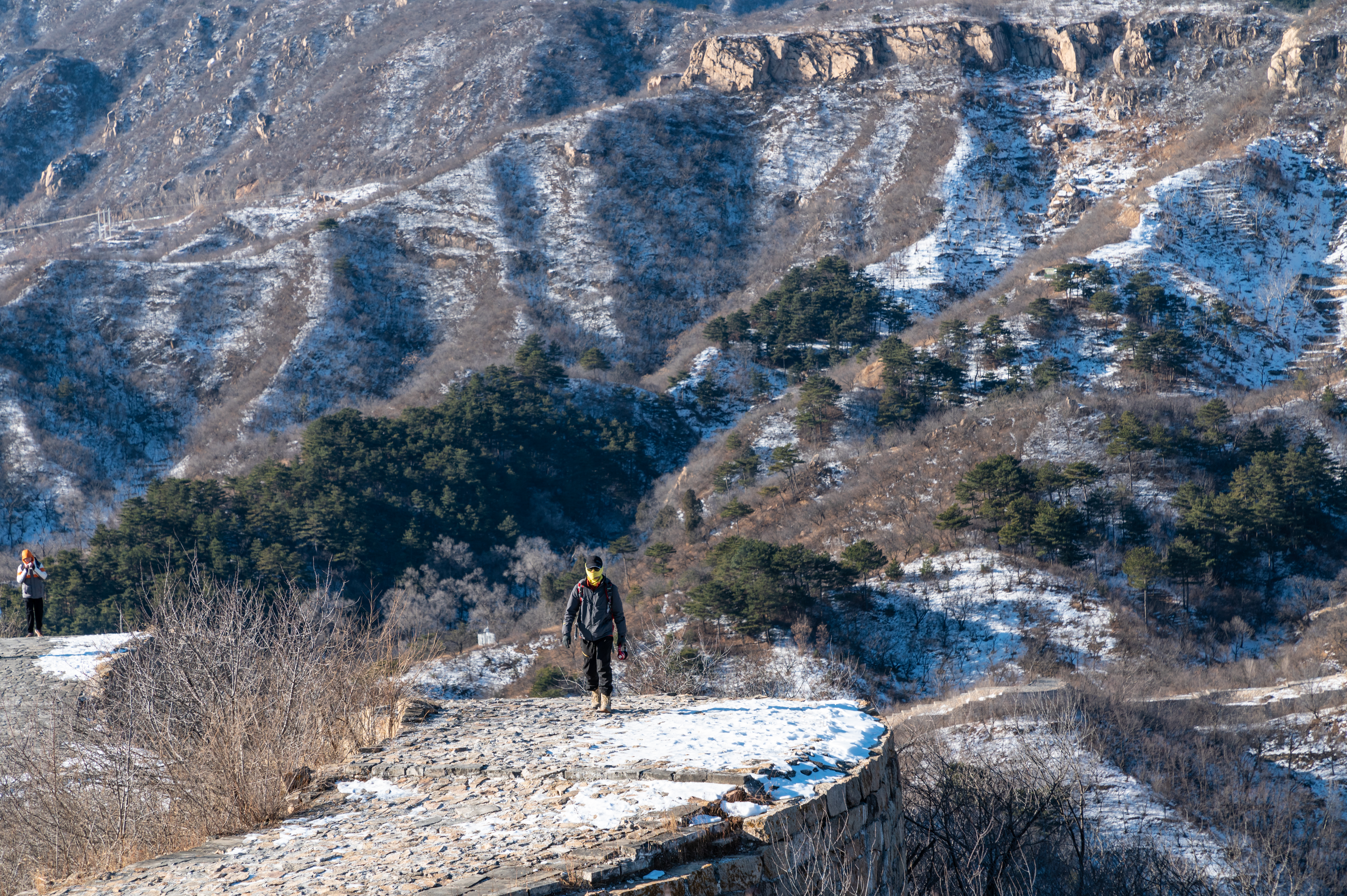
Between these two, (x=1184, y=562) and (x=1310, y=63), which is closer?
Result: (x=1184, y=562)

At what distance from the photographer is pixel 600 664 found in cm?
984

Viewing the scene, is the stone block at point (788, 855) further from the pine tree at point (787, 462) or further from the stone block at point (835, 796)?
the pine tree at point (787, 462)

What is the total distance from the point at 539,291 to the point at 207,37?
73641 mm

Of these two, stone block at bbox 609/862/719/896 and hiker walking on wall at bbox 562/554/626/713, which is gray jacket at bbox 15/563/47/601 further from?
stone block at bbox 609/862/719/896

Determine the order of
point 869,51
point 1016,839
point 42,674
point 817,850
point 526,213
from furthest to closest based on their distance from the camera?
point 869,51, point 526,213, point 42,674, point 1016,839, point 817,850

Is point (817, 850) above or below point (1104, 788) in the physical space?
above

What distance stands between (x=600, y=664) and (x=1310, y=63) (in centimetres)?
6707

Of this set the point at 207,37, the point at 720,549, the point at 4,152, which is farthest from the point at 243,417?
the point at 207,37

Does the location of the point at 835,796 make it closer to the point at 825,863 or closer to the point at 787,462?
the point at 825,863

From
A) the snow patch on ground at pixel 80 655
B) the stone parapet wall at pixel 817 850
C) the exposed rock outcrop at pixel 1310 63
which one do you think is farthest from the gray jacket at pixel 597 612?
the exposed rock outcrop at pixel 1310 63

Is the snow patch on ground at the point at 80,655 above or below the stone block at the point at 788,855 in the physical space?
below

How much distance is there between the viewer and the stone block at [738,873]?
222 inches

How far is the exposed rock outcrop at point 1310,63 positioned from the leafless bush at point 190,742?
6617cm

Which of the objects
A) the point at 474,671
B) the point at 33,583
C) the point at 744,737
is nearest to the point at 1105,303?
the point at 474,671
